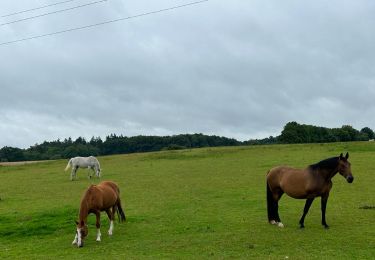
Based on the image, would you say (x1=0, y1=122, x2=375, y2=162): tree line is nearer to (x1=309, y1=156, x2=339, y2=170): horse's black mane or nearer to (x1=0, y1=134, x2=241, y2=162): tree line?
(x1=0, y1=134, x2=241, y2=162): tree line

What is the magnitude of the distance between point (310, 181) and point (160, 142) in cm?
10052

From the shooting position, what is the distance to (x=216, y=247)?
11.1m

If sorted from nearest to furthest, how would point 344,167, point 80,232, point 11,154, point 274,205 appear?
point 80,232 → point 344,167 → point 274,205 → point 11,154

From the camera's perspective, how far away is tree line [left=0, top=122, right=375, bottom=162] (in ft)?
308

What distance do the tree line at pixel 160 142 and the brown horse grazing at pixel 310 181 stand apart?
68.2 m

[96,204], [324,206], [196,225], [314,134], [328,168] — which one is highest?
[314,134]

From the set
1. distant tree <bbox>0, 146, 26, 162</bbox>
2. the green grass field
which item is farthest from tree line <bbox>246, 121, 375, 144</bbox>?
the green grass field

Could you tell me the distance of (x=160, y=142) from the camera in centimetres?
11250

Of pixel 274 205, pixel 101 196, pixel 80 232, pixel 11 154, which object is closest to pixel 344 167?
pixel 274 205

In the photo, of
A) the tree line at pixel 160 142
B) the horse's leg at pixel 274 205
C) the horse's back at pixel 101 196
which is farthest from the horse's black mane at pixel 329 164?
the tree line at pixel 160 142

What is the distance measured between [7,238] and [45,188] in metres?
12.3

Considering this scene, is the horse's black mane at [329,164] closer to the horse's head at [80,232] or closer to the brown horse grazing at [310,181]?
the brown horse grazing at [310,181]

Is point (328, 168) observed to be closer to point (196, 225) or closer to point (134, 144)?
point (196, 225)

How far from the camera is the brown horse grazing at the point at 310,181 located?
12391 mm
